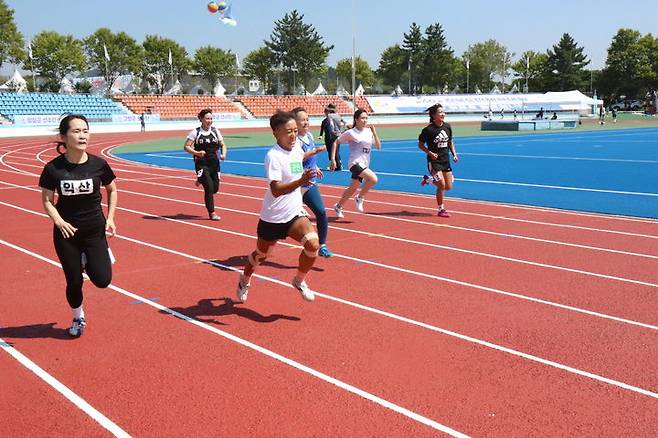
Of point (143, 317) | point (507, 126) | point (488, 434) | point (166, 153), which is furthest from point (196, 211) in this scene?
point (507, 126)

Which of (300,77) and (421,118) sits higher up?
(300,77)

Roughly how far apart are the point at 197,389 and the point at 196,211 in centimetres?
791

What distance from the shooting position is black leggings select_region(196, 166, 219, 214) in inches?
426

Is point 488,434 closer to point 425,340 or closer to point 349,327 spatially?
point 425,340

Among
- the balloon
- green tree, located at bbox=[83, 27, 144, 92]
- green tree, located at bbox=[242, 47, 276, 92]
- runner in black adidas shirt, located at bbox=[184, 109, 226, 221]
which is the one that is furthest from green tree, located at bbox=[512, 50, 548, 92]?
runner in black adidas shirt, located at bbox=[184, 109, 226, 221]

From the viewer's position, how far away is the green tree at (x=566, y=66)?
109 metres

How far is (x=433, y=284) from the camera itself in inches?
263

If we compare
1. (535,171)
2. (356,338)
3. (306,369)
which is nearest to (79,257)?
(306,369)

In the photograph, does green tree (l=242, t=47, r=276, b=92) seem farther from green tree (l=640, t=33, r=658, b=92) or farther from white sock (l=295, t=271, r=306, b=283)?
white sock (l=295, t=271, r=306, b=283)

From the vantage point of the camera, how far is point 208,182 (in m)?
10.8

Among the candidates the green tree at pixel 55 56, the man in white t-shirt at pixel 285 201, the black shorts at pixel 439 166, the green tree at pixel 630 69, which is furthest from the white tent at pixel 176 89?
the man in white t-shirt at pixel 285 201

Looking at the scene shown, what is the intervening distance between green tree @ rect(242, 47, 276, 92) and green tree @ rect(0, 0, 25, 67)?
37.7 meters

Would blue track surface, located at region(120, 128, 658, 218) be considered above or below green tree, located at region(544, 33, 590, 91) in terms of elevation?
below

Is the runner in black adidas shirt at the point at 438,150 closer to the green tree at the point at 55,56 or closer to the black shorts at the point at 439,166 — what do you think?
the black shorts at the point at 439,166
